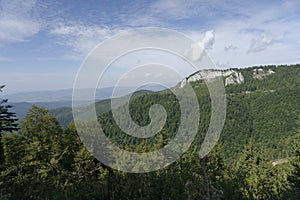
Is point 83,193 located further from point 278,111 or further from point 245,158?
point 278,111

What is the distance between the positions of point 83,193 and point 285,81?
171 meters

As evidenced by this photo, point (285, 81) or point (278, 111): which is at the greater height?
point (285, 81)

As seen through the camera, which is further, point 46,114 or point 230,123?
point 230,123

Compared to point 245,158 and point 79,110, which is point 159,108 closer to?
point 79,110

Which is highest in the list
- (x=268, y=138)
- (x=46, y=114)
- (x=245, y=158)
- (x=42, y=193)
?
(x=46, y=114)

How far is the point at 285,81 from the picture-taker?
156 m

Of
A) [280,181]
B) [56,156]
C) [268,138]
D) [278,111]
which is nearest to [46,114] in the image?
[56,156]

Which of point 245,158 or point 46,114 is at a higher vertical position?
point 46,114

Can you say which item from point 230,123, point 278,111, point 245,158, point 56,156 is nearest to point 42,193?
point 56,156

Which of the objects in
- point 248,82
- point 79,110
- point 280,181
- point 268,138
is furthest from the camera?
point 248,82

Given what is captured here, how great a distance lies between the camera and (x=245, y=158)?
2178cm

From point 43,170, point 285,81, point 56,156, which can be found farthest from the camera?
point 285,81

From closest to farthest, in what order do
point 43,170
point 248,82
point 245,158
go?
point 43,170
point 245,158
point 248,82

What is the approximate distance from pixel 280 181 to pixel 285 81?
528 feet
